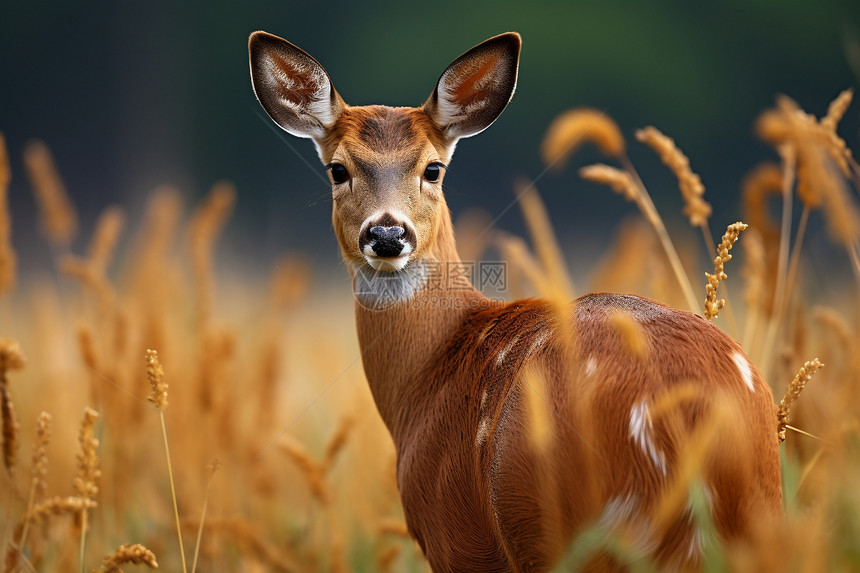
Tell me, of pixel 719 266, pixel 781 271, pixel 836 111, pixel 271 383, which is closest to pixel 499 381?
pixel 719 266

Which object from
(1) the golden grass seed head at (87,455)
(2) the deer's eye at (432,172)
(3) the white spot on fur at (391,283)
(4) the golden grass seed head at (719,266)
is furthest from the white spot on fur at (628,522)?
(2) the deer's eye at (432,172)

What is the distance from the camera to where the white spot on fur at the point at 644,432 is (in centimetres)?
203

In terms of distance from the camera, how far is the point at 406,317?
3.46m

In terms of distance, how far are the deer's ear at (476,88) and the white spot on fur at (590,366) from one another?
1.65 meters

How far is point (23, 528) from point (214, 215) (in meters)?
1.80

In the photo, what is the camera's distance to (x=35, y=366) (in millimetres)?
5363

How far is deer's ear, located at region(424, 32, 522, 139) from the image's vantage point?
3.47m

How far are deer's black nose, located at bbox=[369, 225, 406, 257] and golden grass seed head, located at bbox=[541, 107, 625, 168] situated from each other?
62 centimetres

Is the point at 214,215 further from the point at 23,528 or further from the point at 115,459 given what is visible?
the point at 23,528

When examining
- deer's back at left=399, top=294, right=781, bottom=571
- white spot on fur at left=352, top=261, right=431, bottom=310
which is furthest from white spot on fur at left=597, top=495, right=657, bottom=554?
white spot on fur at left=352, top=261, right=431, bottom=310

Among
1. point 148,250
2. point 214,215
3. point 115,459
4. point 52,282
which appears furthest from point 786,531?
point 52,282

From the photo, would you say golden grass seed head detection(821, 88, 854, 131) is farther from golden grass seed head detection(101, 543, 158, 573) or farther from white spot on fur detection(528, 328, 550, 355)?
golden grass seed head detection(101, 543, 158, 573)

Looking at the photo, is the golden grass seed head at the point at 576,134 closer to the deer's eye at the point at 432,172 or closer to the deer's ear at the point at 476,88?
the deer's ear at the point at 476,88

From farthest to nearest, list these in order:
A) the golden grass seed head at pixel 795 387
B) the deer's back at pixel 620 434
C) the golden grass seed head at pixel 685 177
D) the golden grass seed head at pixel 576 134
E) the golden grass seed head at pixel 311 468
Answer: the golden grass seed head at pixel 311 468
the golden grass seed head at pixel 685 177
the golden grass seed head at pixel 576 134
the golden grass seed head at pixel 795 387
the deer's back at pixel 620 434
